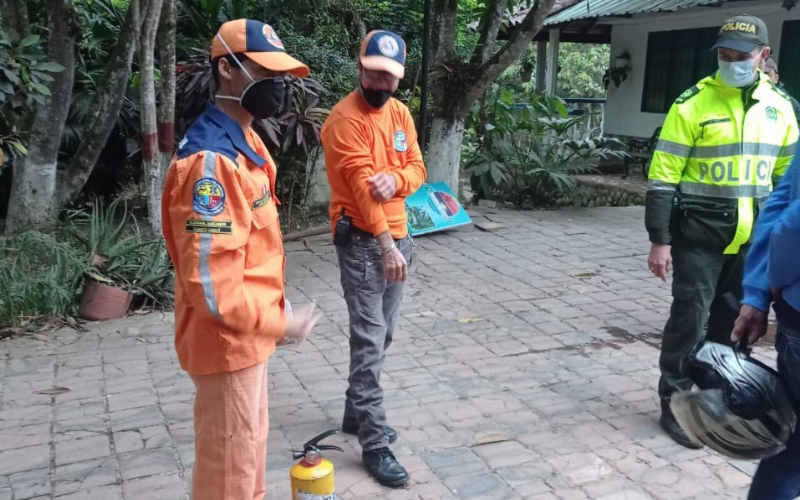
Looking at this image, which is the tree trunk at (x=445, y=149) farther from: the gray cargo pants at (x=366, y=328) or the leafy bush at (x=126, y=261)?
the gray cargo pants at (x=366, y=328)

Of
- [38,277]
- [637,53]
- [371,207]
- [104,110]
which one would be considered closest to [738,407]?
[371,207]

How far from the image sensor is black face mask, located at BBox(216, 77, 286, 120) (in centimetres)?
239

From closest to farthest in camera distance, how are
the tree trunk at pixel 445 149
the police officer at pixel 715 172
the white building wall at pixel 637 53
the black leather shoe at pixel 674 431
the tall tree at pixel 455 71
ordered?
the police officer at pixel 715 172, the black leather shoe at pixel 674 431, the tall tree at pixel 455 71, the tree trunk at pixel 445 149, the white building wall at pixel 637 53

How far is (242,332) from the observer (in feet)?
7.35

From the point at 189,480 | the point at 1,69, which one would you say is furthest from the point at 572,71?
the point at 189,480

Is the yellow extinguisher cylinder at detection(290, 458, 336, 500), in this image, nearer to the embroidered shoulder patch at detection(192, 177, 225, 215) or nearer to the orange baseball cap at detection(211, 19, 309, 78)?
the embroidered shoulder patch at detection(192, 177, 225, 215)

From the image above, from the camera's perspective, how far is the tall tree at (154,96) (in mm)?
6102

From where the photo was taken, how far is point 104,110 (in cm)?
710

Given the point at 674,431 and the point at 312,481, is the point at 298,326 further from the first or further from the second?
the point at 674,431

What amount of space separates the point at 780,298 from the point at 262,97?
1815 mm

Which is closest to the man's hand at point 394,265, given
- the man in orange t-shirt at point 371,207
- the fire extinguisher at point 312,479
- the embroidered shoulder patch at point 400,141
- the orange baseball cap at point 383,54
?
the man in orange t-shirt at point 371,207

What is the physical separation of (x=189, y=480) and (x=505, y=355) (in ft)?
7.68

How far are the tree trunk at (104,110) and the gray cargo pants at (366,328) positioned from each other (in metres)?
4.40

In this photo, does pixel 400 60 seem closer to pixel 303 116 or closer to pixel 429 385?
pixel 429 385
